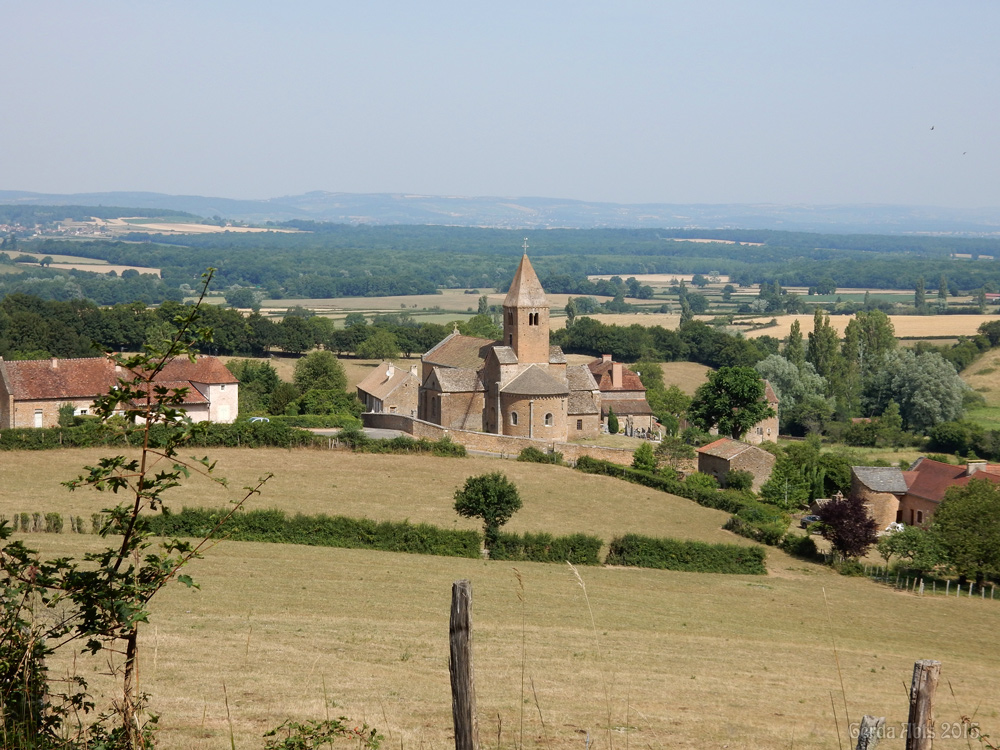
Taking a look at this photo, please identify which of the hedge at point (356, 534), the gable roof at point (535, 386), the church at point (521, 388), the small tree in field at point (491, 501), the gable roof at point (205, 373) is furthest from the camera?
Result: the gable roof at point (205, 373)

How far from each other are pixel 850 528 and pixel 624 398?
34.1m

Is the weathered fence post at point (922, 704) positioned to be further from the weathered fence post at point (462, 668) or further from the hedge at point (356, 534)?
A: the hedge at point (356, 534)

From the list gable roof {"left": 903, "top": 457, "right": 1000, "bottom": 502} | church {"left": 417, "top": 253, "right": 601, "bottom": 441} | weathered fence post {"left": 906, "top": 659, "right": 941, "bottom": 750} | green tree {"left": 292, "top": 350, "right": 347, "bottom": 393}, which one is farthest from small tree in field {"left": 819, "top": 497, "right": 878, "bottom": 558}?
weathered fence post {"left": 906, "top": 659, "right": 941, "bottom": 750}

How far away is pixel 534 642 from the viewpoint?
21.1m

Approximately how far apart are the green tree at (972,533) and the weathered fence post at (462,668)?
33612 mm

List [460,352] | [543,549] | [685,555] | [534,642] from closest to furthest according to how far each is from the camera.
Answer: [534,642]
[543,549]
[685,555]
[460,352]

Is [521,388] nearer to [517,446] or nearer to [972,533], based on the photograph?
[517,446]

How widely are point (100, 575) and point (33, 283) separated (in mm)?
189760

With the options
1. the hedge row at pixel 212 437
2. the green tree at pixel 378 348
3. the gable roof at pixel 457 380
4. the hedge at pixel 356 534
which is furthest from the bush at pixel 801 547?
the green tree at pixel 378 348

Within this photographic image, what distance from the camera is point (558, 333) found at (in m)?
108

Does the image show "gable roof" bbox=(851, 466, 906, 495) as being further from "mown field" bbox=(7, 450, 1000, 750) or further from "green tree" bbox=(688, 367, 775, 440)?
"green tree" bbox=(688, 367, 775, 440)

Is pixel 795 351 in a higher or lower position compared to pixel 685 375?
higher

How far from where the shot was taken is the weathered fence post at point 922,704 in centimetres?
606

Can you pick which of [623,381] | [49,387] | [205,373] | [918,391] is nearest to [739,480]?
[623,381]
